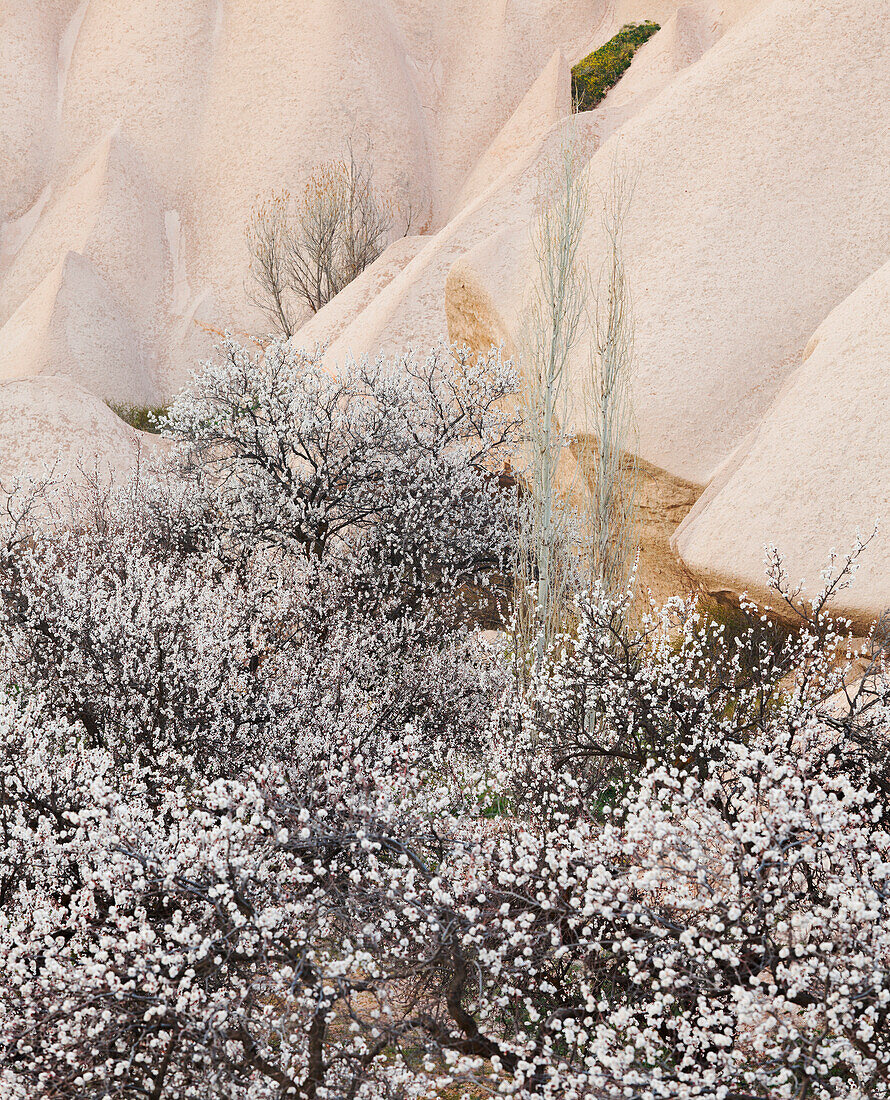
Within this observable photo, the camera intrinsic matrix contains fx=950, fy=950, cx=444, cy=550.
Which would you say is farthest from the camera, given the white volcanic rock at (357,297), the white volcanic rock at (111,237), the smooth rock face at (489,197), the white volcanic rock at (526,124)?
the white volcanic rock at (111,237)

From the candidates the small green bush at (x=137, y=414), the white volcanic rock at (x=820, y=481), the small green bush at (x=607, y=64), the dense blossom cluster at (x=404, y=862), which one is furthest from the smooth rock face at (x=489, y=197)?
the dense blossom cluster at (x=404, y=862)

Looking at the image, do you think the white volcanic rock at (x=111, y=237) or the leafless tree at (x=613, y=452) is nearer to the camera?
the leafless tree at (x=613, y=452)

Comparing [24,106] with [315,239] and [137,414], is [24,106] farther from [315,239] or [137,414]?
[137,414]

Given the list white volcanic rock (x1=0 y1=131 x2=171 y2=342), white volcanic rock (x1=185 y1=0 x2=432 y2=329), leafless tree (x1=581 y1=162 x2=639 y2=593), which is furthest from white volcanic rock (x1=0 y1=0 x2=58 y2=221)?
leafless tree (x1=581 y1=162 x2=639 y2=593)

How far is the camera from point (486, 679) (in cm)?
791

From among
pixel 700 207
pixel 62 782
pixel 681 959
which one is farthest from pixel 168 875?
pixel 700 207

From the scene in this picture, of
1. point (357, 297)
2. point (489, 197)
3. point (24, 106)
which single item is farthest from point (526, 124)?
point (24, 106)

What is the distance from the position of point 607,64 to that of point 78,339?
13.3 meters

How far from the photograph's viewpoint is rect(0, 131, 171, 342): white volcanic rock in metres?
23.7

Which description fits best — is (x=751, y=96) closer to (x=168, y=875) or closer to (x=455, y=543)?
(x=455, y=543)

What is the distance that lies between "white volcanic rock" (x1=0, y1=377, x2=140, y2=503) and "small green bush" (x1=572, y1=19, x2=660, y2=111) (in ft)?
42.8

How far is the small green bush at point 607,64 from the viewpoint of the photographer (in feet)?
68.8

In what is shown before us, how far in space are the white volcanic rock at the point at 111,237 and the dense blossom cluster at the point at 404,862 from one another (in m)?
17.5

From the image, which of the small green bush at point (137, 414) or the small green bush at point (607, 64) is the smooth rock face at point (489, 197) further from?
the small green bush at point (137, 414)
